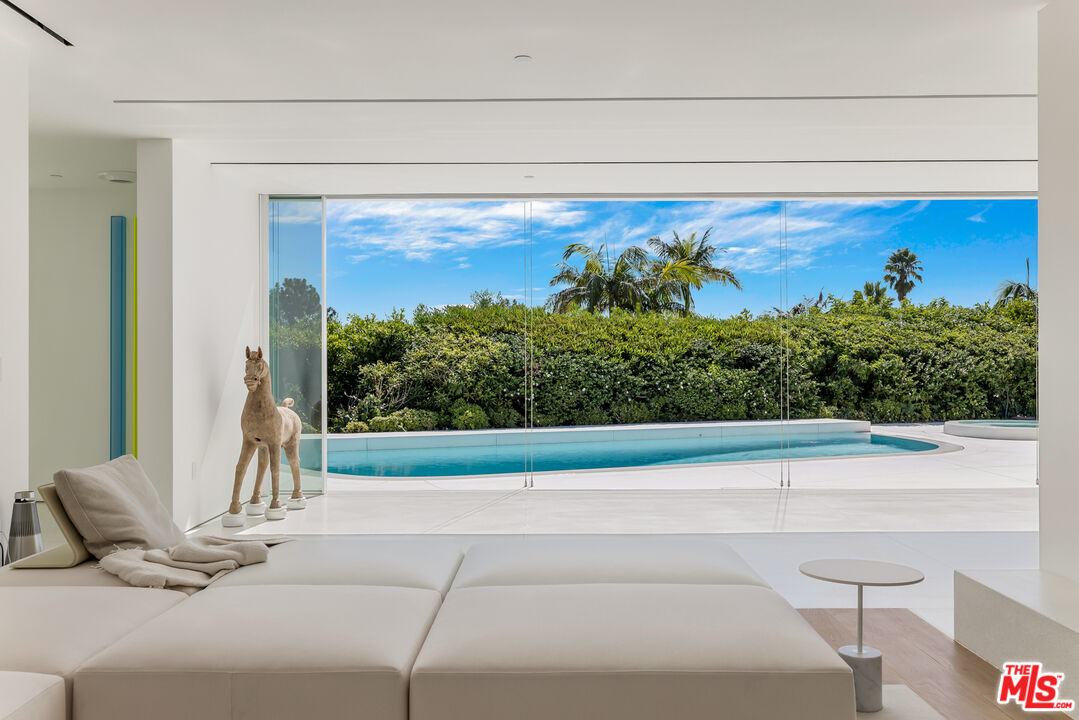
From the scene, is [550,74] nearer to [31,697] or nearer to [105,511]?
[105,511]

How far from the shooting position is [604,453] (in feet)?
36.4

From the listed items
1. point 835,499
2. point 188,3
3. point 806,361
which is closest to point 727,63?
point 188,3

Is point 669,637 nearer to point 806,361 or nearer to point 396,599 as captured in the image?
point 396,599

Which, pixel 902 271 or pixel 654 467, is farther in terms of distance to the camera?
pixel 902 271

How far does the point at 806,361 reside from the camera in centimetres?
1077

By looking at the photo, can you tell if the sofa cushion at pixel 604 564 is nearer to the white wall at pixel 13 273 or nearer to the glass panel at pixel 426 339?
the white wall at pixel 13 273

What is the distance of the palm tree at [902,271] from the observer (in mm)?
12016

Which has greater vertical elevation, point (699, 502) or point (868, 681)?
point (868, 681)

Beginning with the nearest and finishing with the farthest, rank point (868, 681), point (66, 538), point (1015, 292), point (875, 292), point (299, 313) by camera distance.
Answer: point (868, 681) < point (66, 538) < point (299, 313) < point (1015, 292) < point (875, 292)

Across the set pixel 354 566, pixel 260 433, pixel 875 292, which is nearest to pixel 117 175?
pixel 260 433

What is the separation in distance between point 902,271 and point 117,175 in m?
10.7

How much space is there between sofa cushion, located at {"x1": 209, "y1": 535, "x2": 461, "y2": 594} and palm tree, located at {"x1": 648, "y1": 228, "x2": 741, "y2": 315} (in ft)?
30.2

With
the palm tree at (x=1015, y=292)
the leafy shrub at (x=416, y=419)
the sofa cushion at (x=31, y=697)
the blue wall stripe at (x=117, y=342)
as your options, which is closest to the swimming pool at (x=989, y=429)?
the palm tree at (x=1015, y=292)

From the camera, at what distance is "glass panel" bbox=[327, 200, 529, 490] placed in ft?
37.1
